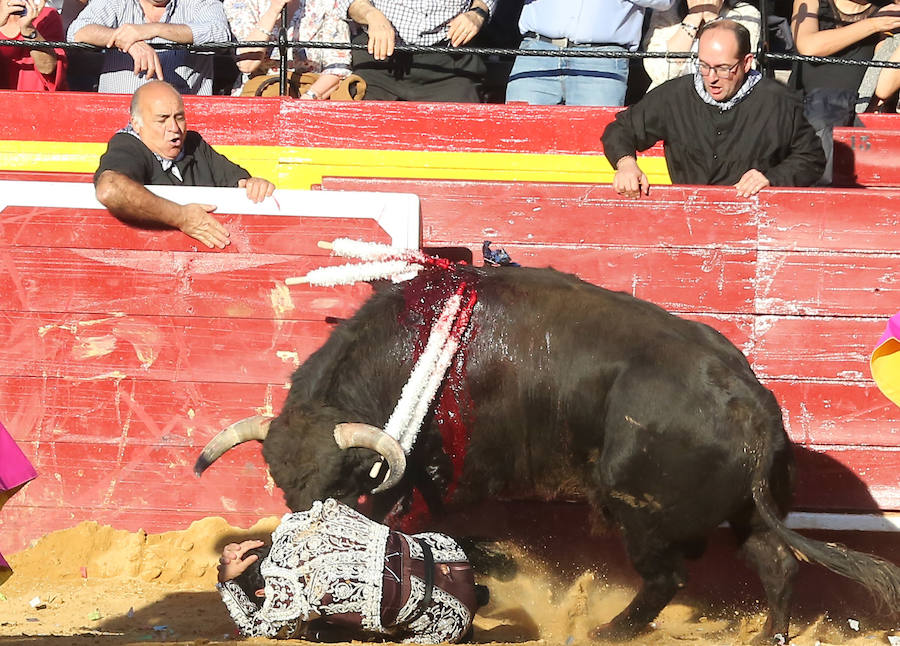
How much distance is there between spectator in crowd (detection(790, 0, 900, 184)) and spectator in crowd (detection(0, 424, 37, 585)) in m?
4.12

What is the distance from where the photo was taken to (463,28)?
5840mm

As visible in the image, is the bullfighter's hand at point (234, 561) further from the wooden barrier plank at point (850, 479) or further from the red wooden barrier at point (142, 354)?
the wooden barrier plank at point (850, 479)

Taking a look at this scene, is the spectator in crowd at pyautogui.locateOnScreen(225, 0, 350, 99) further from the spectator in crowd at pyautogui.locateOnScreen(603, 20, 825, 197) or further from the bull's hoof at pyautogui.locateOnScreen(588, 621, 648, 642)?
the bull's hoof at pyautogui.locateOnScreen(588, 621, 648, 642)

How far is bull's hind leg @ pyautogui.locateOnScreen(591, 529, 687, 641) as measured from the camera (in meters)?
4.09

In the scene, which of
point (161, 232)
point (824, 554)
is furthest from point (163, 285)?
point (824, 554)

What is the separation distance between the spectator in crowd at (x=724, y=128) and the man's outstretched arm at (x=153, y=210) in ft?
5.63

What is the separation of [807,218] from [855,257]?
0.88ft

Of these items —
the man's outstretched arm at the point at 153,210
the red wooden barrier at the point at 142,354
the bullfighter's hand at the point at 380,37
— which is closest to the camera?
the man's outstretched arm at the point at 153,210

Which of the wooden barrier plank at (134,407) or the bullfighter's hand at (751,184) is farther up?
the bullfighter's hand at (751,184)

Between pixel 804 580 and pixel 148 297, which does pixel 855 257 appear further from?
pixel 148 297

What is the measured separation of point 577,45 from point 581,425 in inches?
97.5

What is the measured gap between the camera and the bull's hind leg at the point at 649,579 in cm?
409

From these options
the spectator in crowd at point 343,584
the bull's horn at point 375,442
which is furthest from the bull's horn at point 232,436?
the spectator in crowd at point 343,584

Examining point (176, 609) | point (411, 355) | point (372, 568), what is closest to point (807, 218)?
point (411, 355)
